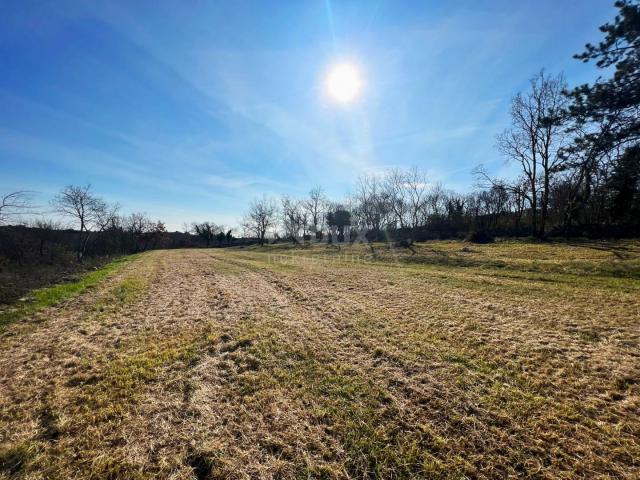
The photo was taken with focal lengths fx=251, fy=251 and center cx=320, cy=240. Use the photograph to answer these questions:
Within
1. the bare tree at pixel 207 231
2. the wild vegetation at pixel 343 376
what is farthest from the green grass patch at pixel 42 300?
the bare tree at pixel 207 231

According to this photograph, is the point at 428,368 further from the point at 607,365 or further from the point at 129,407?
the point at 129,407

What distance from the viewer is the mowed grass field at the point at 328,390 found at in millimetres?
2855

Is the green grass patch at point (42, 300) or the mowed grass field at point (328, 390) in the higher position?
the green grass patch at point (42, 300)

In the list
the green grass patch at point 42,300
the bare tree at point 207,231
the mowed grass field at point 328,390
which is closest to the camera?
the mowed grass field at point 328,390

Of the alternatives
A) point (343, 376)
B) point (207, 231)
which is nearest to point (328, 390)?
point (343, 376)

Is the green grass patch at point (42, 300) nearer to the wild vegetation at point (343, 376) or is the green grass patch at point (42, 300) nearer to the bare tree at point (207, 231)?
the wild vegetation at point (343, 376)

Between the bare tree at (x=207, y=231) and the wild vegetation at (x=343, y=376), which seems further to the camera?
the bare tree at (x=207, y=231)

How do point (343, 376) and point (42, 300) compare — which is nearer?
point (343, 376)

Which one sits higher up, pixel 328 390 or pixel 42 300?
pixel 42 300

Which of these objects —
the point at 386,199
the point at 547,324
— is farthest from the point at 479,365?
the point at 386,199

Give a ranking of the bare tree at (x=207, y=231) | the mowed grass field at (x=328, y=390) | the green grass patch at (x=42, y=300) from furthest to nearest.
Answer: the bare tree at (x=207, y=231) → the green grass patch at (x=42, y=300) → the mowed grass field at (x=328, y=390)

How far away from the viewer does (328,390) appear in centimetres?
414

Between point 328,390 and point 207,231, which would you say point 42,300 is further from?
point 207,231

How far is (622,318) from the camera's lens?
6602 mm
